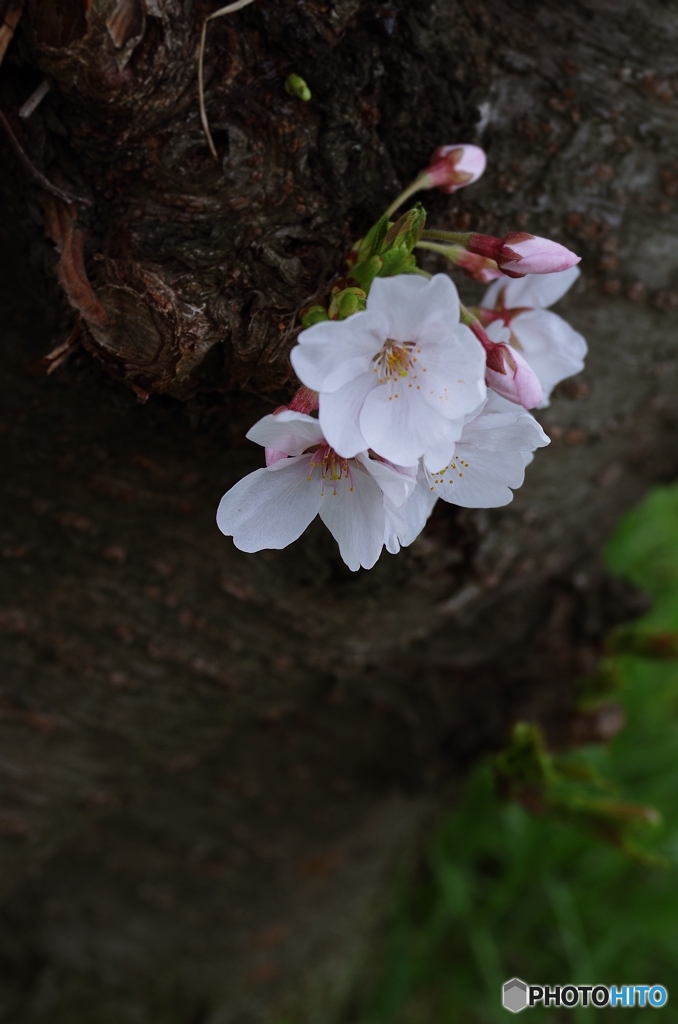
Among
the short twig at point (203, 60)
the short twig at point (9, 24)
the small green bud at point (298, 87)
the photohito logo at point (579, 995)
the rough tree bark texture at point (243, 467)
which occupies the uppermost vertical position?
the short twig at point (9, 24)

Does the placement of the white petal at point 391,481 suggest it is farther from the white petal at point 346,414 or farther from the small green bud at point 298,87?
the small green bud at point 298,87

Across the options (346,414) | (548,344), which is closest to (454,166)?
(548,344)

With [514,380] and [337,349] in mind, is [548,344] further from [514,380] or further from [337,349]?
[337,349]

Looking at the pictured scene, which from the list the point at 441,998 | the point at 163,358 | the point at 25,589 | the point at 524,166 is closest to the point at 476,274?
the point at 524,166

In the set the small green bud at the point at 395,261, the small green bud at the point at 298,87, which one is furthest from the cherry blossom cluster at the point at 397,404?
the small green bud at the point at 298,87

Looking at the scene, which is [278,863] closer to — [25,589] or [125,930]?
[125,930]
